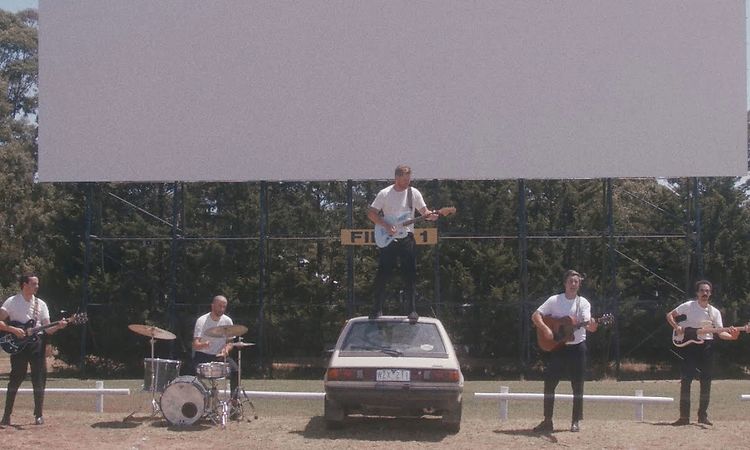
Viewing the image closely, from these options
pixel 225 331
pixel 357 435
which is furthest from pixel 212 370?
pixel 357 435

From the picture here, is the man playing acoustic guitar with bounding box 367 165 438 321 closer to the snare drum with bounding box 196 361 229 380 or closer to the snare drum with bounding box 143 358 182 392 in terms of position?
the snare drum with bounding box 196 361 229 380

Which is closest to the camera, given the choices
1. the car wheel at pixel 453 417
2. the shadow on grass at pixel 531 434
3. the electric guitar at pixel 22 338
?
the car wheel at pixel 453 417

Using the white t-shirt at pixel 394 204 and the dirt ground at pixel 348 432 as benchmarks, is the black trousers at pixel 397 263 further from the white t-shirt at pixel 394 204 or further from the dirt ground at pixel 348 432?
the dirt ground at pixel 348 432

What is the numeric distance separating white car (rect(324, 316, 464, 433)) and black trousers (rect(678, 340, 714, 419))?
294cm

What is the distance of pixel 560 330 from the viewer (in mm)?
11234

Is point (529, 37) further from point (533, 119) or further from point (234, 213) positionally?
point (234, 213)

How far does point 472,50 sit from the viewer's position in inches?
981

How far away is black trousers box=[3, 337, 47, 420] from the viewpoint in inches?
461

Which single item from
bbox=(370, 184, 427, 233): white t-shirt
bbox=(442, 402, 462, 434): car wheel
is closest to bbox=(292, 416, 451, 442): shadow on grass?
bbox=(442, 402, 462, 434): car wheel

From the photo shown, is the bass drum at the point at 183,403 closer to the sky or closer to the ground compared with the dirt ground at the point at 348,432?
closer to the sky

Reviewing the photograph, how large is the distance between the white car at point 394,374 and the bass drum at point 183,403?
1600mm

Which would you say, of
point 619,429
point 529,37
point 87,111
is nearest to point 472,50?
point 529,37

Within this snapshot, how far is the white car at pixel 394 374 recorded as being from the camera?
10.6 m

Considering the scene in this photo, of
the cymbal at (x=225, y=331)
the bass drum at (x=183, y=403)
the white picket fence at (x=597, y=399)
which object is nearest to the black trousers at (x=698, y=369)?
the white picket fence at (x=597, y=399)
